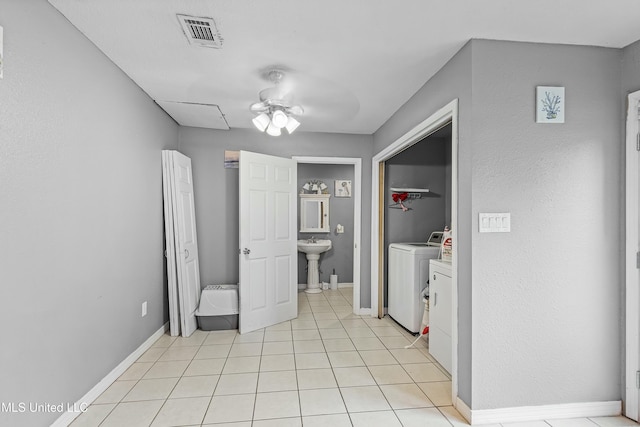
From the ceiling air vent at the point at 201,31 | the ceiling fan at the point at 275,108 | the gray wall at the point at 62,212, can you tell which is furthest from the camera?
the ceiling fan at the point at 275,108

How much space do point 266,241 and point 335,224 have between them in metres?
2.19

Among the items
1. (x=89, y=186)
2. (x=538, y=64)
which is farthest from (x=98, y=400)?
(x=538, y=64)

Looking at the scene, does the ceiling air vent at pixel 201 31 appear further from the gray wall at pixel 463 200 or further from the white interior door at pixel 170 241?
the white interior door at pixel 170 241

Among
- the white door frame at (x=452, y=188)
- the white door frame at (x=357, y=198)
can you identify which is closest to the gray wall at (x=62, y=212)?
the white door frame at (x=357, y=198)

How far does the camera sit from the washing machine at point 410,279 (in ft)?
11.4

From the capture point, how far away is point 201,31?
6.61 ft

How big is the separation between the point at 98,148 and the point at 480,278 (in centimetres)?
268

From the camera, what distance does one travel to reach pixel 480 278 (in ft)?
6.77

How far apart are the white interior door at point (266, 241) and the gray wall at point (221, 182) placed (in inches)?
14.7

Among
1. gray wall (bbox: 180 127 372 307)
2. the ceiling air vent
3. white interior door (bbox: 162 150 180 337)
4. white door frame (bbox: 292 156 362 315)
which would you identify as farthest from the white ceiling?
white door frame (bbox: 292 156 362 315)

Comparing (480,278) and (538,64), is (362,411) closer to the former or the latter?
(480,278)

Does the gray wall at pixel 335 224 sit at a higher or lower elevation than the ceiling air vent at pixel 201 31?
lower

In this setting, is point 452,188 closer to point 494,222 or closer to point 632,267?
point 494,222

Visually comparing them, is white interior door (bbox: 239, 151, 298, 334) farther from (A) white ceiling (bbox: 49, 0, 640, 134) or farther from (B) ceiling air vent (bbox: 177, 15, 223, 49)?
(B) ceiling air vent (bbox: 177, 15, 223, 49)
